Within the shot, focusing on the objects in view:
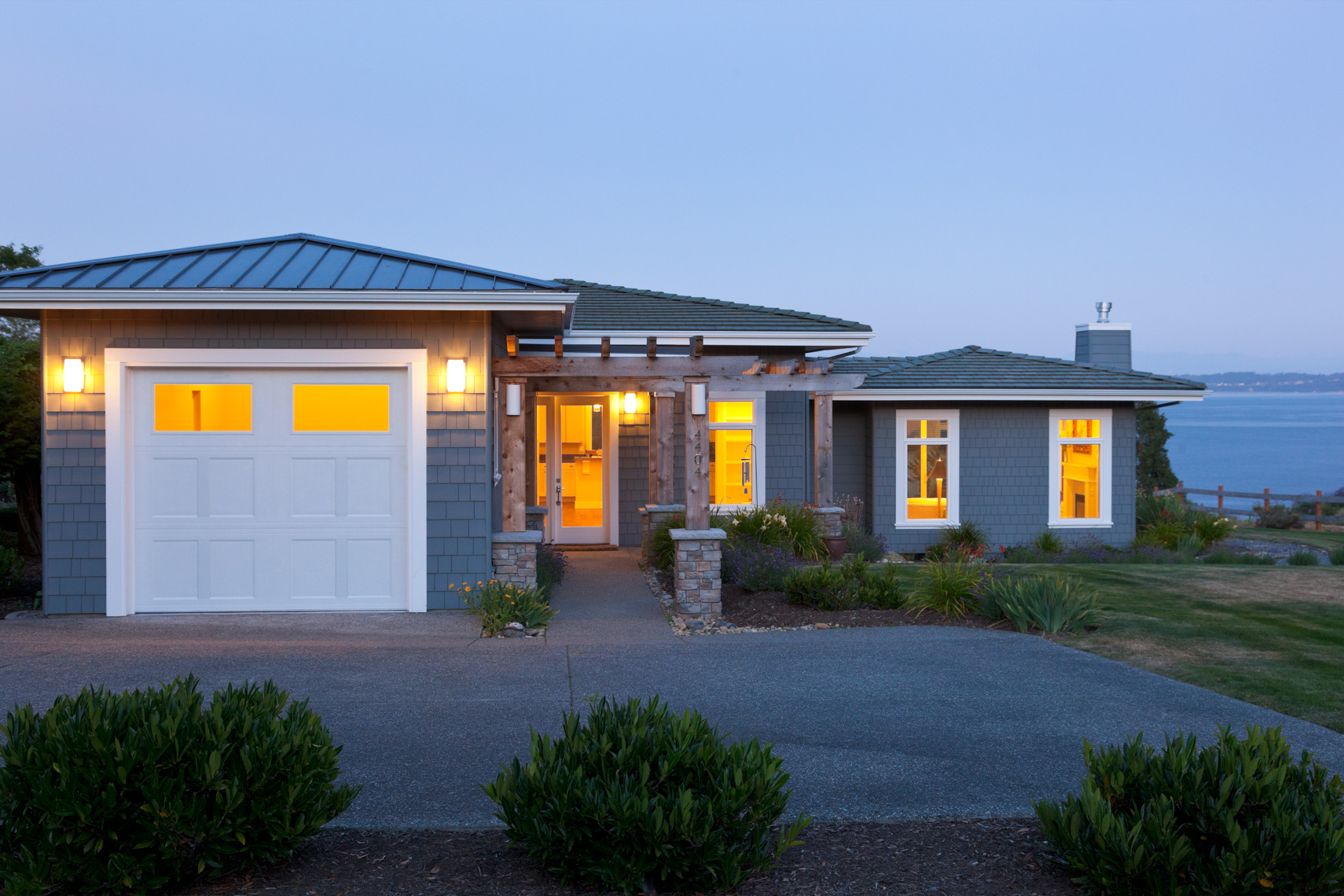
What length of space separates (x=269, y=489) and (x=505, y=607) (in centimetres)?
265

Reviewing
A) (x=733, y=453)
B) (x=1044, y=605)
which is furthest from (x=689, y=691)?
(x=733, y=453)

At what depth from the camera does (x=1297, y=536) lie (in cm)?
2000

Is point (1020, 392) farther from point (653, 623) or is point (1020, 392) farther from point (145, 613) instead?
point (145, 613)

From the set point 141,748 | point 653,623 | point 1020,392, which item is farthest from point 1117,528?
point 141,748

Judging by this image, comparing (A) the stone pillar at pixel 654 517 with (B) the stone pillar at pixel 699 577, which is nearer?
(B) the stone pillar at pixel 699 577

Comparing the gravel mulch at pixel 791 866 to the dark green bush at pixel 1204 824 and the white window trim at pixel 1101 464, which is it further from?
the white window trim at pixel 1101 464

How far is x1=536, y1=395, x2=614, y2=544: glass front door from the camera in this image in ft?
49.5

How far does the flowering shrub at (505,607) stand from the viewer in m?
8.27

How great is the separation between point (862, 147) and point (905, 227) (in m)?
2.83

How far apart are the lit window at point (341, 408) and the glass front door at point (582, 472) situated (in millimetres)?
5936

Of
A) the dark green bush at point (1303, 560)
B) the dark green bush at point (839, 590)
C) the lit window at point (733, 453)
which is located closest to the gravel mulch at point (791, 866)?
the dark green bush at point (839, 590)

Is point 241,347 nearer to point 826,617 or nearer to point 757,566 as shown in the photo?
point 757,566

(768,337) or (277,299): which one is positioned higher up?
(768,337)

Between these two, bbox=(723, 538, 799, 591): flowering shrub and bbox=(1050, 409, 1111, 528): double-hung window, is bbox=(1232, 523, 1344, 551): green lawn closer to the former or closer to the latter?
bbox=(1050, 409, 1111, 528): double-hung window
